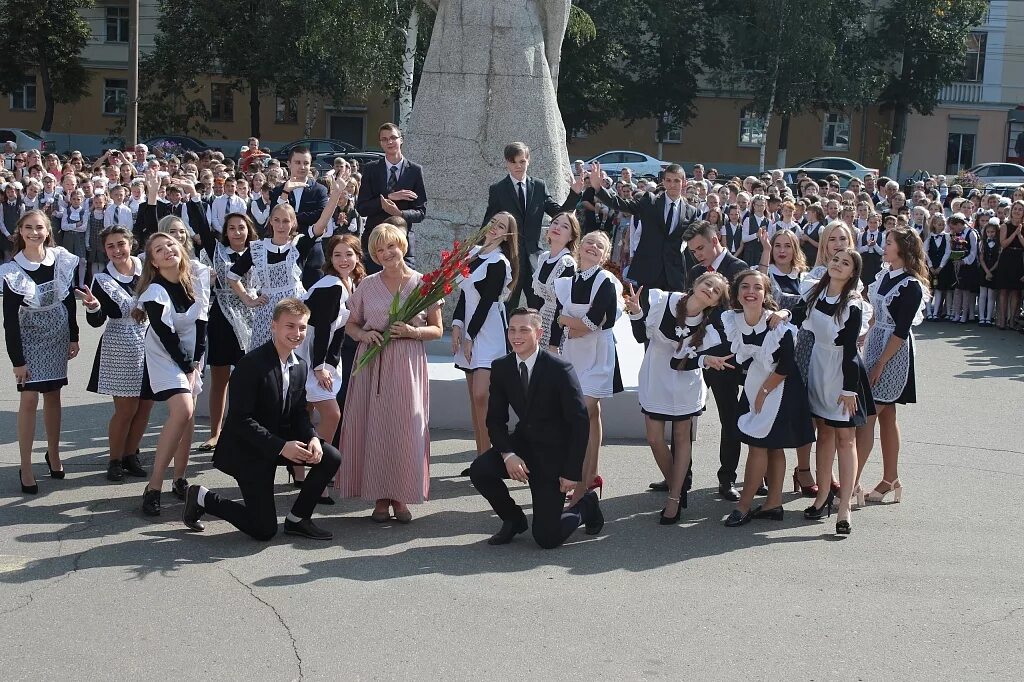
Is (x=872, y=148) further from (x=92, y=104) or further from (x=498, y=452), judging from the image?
(x=498, y=452)

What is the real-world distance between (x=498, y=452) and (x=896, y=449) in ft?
9.06

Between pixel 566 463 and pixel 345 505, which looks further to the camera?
pixel 345 505

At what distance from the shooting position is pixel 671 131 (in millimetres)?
47969

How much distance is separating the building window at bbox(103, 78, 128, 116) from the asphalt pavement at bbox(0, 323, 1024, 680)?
46025 mm

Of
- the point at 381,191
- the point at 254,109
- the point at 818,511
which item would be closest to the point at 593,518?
the point at 818,511

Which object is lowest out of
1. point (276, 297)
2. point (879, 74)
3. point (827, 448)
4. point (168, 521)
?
point (168, 521)

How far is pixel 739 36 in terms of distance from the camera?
145ft

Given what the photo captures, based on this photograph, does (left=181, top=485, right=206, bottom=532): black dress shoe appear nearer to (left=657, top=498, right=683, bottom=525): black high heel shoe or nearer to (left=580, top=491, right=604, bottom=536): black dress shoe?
(left=580, top=491, right=604, bottom=536): black dress shoe

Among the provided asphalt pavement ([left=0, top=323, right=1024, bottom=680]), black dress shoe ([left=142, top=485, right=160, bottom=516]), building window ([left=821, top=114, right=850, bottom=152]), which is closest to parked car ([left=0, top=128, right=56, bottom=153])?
building window ([left=821, top=114, right=850, bottom=152])

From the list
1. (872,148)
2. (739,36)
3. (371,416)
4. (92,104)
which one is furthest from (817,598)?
(92,104)

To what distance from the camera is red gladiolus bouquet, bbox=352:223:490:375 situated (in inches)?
275

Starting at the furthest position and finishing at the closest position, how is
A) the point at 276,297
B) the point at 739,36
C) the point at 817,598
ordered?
the point at 739,36 < the point at 276,297 < the point at 817,598

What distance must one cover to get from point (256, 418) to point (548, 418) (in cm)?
155

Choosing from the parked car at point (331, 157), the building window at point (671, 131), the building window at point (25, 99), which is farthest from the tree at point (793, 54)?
the building window at point (25, 99)
